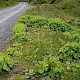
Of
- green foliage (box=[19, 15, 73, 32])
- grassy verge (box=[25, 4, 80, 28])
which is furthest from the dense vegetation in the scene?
grassy verge (box=[25, 4, 80, 28])

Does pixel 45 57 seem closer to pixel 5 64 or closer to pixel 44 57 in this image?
pixel 44 57

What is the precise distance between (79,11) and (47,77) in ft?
110

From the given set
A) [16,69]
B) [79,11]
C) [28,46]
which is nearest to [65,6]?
[79,11]

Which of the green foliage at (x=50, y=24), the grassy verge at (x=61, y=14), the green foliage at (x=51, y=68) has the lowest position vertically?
the grassy verge at (x=61, y=14)

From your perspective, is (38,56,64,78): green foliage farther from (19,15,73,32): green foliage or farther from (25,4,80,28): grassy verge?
(25,4,80,28): grassy verge

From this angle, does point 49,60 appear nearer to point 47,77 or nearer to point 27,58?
point 47,77

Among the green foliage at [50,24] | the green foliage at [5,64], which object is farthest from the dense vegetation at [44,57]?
the green foliage at [50,24]

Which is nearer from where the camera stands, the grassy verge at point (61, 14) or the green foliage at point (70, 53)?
the green foliage at point (70, 53)

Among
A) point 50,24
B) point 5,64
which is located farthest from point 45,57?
point 50,24

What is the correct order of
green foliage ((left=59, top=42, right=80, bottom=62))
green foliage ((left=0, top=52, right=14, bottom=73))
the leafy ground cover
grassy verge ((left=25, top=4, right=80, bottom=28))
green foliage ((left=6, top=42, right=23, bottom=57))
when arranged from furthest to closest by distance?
grassy verge ((left=25, top=4, right=80, bottom=28)) → green foliage ((left=6, top=42, right=23, bottom=57)) → green foliage ((left=59, top=42, right=80, bottom=62)) → green foliage ((left=0, top=52, right=14, bottom=73)) → the leafy ground cover

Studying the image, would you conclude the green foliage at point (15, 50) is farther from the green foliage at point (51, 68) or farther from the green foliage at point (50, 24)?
the green foliage at point (50, 24)

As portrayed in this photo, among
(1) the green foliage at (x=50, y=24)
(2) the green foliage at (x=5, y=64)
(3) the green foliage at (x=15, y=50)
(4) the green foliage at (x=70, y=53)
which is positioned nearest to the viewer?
(2) the green foliage at (x=5, y=64)

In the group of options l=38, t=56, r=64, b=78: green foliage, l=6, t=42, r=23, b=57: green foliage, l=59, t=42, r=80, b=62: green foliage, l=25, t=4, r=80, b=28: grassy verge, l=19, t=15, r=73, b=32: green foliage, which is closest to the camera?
l=38, t=56, r=64, b=78: green foliage

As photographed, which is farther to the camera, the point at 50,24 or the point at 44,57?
the point at 50,24
